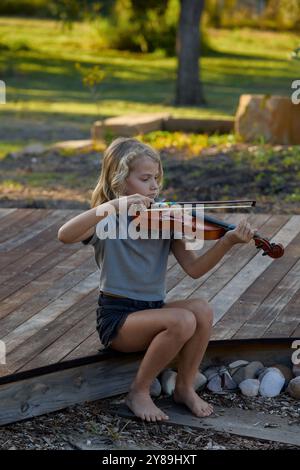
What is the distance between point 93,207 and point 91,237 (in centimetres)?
14

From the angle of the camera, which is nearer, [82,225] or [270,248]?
[270,248]

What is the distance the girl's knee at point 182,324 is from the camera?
4055 millimetres

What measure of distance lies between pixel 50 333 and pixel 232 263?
1.35 meters

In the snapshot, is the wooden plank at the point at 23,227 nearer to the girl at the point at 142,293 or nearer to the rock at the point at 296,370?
the girl at the point at 142,293

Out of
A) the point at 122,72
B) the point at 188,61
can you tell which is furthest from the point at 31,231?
the point at 122,72

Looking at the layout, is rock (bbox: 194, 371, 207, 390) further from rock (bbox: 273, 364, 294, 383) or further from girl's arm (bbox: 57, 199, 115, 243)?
girl's arm (bbox: 57, 199, 115, 243)

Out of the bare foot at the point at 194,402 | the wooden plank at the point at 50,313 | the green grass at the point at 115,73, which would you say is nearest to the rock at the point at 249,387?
the bare foot at the point at 194,402

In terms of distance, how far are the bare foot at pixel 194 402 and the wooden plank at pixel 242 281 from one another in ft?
1.71

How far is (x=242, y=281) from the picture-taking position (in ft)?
17.3

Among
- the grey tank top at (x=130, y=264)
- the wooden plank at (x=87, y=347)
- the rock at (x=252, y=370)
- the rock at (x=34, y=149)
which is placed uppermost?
the grey tank top at (x=130, y=264)

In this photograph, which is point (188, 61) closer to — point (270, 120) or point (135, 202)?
point (270, 120)

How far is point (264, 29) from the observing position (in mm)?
25266

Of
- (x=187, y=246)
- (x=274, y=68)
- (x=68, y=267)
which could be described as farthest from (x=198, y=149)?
(x=274, y=68)
